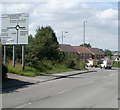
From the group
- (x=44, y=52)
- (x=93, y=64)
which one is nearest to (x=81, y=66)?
(x=44, y=52)

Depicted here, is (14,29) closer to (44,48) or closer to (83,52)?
(44,48)

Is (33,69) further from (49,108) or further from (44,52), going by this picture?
(49,108)

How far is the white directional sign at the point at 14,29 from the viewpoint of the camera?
94.0 feet

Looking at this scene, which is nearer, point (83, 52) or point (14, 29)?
point (14, 29)

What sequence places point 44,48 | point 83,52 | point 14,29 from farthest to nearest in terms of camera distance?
point 83,52, point 44,48, point 14,29

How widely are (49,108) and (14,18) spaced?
20199 mm

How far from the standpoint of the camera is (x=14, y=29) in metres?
29.2

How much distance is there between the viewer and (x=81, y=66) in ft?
169

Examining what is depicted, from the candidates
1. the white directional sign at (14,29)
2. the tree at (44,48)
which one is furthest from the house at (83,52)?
the white directional sign at (14,29)

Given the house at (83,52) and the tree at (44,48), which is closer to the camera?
the tree at (44,48)

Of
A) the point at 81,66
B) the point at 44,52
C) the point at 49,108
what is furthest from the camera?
the point at 81,66

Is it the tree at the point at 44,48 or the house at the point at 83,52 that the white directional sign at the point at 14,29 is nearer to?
the tree at the point at 44,48

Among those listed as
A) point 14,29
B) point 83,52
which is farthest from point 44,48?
point 83,52

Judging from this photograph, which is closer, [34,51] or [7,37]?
[7,37]
